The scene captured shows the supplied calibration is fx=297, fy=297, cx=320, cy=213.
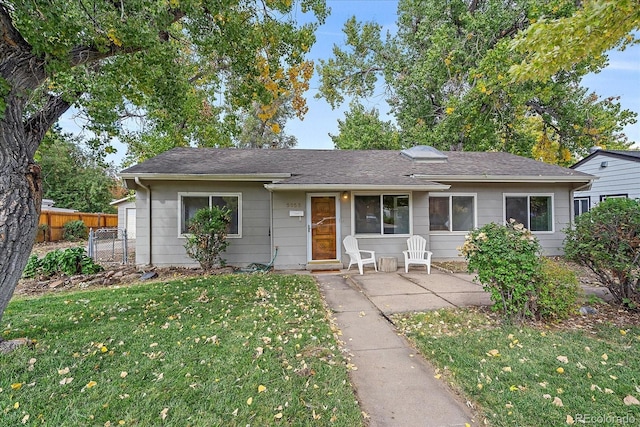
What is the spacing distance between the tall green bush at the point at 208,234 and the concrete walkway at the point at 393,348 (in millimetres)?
2624

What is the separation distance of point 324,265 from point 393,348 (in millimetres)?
4481

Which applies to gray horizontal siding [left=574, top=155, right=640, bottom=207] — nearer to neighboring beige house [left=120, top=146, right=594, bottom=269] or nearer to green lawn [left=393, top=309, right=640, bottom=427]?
neighboring beige house [left=120, top=146, right=594, bottom=269]

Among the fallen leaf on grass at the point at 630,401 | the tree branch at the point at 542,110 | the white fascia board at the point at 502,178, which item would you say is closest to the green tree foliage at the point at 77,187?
the white fascia board at the point at 502,178

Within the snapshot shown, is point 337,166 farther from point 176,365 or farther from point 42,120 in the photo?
point 176,365

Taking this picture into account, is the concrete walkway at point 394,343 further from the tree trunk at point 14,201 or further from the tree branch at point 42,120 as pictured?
the tree branch at point 42,120

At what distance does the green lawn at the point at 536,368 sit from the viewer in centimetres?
212

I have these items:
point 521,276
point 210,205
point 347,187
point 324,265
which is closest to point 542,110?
point 347,187

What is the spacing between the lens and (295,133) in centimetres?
2403

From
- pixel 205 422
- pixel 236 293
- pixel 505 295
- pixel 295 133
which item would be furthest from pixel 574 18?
pixel 295 133

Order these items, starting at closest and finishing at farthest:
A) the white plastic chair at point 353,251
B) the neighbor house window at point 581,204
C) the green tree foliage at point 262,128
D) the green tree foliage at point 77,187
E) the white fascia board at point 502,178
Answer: the white plastic chair at point 353,251 → the white fascia board at point 502,178 → the neighbor house window at point 581,204 → the green tree foliage at point 262,128 → the green tree foliage at point 77,187

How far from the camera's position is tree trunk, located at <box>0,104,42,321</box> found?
3.05m

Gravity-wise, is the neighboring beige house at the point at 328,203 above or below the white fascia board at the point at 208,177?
below

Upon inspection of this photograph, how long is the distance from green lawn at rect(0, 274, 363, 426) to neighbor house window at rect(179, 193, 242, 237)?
11.3 feet

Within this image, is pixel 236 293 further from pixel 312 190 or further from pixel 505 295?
pixel 505 295
